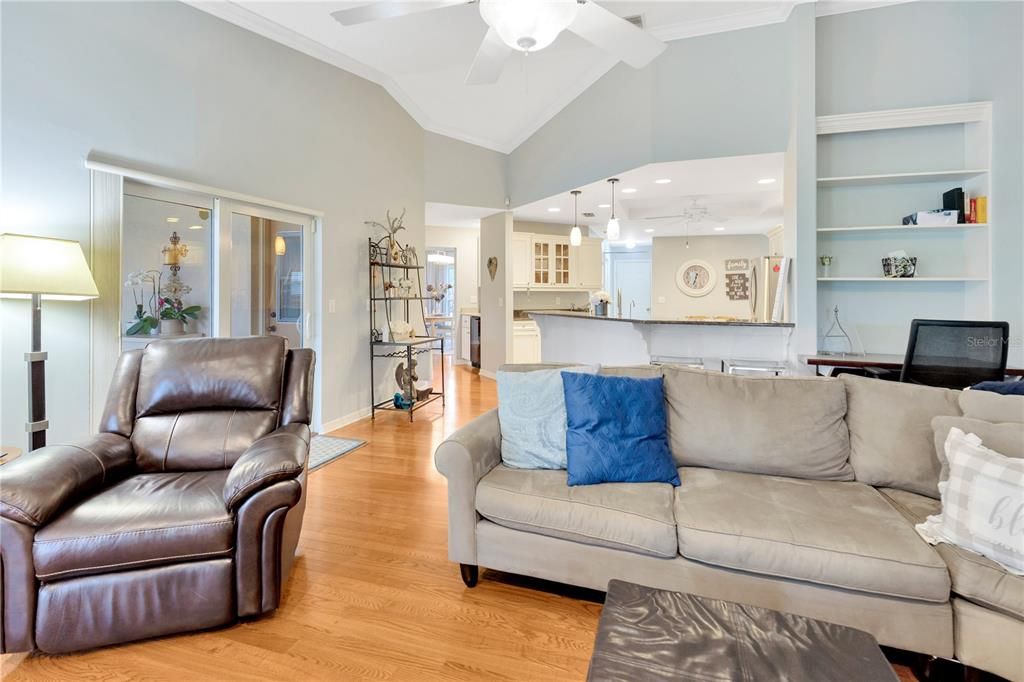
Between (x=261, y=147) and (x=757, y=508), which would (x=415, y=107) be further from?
(x=757, y=508)

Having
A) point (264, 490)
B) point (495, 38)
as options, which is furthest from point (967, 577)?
point (495, 38)

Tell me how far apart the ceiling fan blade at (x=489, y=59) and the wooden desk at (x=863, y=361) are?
2959 mm

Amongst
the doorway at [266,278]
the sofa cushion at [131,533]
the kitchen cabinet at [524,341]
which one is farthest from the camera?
the kitchen cabinet at [524,341]

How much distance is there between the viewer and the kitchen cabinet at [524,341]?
287 inches

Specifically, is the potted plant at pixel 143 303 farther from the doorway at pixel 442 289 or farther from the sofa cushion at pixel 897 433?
the doorway at pixel 442 289

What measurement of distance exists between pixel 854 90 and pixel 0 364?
5938 millimetres

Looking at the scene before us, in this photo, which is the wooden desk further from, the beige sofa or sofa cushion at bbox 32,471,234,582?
sofa cushion at bbox 32,471,234,582

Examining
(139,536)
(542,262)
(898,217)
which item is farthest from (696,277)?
(139,536)

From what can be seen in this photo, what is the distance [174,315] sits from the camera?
10.9 ft

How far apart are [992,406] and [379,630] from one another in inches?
93.0

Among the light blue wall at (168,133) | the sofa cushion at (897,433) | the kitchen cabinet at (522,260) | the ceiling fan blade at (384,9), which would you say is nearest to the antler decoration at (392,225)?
A: the light blue wall at (168,133)

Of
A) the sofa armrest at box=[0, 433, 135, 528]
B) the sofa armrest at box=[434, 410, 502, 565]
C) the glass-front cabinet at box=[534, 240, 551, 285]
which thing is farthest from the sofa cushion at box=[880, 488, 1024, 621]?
the glass-front cabinet at box=[534, 240, 551, 285]

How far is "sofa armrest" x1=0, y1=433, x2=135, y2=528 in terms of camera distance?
153 centimetres

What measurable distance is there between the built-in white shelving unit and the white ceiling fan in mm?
2484
